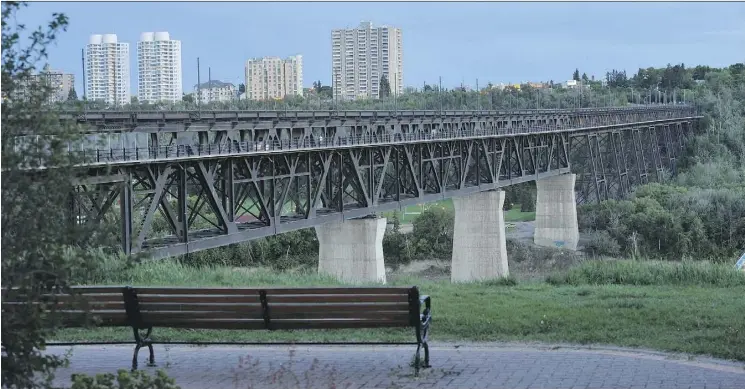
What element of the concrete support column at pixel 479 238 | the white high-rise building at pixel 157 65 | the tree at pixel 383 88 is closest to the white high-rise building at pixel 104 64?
the white high-rise building at pixel 157 65

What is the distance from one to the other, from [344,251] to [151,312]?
3298cm

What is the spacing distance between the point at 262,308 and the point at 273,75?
139 meters

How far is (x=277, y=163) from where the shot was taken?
128 feet

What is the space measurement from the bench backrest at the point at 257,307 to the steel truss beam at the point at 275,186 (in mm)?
1278

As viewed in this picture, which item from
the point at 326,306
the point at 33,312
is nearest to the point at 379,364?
the point at 326,306

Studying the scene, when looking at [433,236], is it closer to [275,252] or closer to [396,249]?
[396,249]

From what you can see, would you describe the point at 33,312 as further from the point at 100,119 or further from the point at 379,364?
the point at 100,119

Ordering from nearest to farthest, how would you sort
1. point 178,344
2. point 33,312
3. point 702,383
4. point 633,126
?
point 33,312
point 702,383
point 178,344
point 633,126

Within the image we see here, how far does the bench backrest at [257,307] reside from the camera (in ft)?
38.9

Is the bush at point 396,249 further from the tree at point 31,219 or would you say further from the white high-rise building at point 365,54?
the white high-rise building at point 365,54

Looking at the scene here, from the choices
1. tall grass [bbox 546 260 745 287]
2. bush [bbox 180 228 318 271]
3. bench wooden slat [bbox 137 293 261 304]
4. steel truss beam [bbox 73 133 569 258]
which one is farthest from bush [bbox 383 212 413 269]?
bench wooden slat [bbox 137 293 261 304]

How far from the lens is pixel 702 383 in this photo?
11070 mm

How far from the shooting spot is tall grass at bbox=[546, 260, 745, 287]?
18.6 metres

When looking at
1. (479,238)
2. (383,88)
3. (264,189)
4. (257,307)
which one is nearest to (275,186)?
(264,189)
